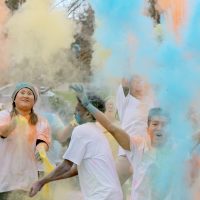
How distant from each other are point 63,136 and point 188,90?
1.93 meters

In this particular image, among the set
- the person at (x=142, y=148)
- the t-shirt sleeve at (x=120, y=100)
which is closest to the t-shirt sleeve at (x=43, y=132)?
the t-shirt sleeve at (x=120, y=100)

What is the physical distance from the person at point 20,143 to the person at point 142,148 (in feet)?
3.17

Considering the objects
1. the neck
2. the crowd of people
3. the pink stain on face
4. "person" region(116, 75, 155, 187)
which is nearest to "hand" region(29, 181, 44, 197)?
the crowd of people

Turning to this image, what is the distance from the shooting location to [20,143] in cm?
535

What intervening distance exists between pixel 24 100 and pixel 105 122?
1.21 m

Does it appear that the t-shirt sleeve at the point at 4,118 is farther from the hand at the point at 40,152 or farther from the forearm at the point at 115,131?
the forearm at the point at 115,131

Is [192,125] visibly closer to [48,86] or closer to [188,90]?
[188,90]

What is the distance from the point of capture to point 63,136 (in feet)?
21.9

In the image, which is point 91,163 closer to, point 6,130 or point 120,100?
point 6,130

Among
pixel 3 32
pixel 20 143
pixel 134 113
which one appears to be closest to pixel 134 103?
pixel 134 113

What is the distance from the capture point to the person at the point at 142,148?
448cm

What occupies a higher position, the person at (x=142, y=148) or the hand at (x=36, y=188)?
the person at (x=142, y=148)

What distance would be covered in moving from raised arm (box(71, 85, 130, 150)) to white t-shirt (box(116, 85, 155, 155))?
1231 millimetres

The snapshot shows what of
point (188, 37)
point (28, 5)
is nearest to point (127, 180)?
point (188, 37)
